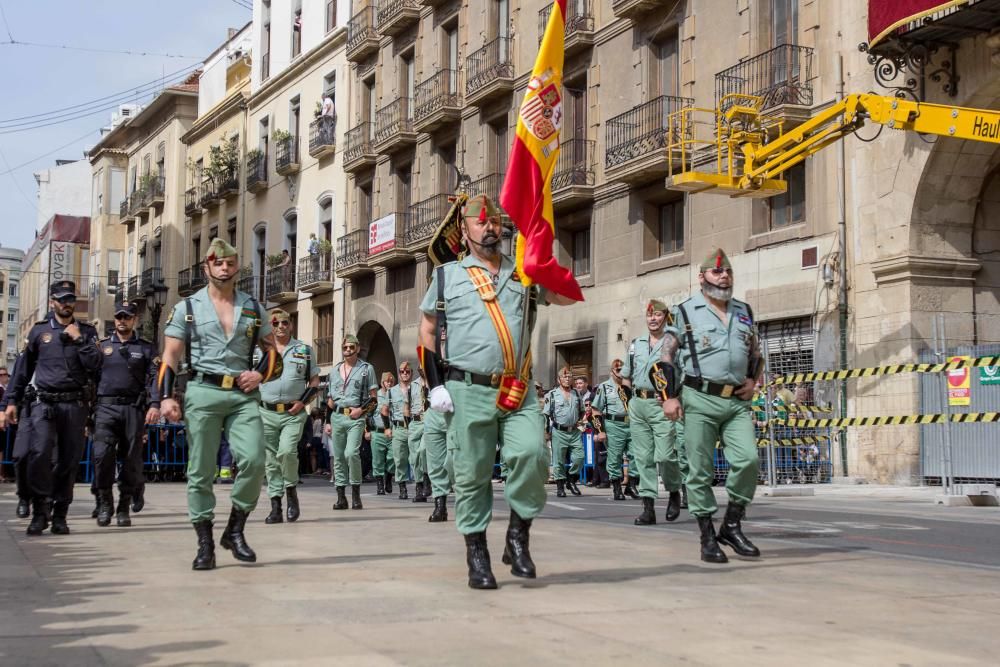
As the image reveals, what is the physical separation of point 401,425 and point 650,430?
218 inches

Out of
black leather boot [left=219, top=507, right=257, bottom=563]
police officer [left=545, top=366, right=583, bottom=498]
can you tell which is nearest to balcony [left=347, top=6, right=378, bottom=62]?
police officer [left=545, top=366, right=583, bottom=498]

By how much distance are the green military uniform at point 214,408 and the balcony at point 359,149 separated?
29915 mm

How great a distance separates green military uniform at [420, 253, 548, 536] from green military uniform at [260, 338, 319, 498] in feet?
17.8

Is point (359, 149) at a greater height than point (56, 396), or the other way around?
point (359, 149)

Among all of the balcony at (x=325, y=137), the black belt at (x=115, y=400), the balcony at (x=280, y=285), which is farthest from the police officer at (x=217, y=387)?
the balcony at (x=280, y=285)

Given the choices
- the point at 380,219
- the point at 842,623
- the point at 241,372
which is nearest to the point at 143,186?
the point at 380,219

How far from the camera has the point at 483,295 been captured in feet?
A: 23.0

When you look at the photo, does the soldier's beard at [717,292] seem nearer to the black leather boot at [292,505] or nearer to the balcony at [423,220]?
the black leather boot at [292,505]

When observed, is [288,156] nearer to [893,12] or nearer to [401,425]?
[401,425]

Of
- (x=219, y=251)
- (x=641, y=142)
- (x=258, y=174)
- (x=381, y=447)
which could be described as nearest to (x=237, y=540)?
(x=219, y=251)

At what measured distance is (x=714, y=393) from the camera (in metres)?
8.23

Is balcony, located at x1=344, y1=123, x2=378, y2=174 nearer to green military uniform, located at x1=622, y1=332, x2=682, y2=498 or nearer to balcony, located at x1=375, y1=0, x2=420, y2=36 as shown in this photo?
balcony, located at x1=375, y1=0, x2=420, y2=36

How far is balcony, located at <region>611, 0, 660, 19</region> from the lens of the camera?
990 inches

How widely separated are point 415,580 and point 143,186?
2133 inches
